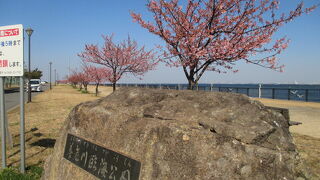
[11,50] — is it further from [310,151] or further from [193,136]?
[310,151]

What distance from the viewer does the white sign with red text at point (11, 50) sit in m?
4.27

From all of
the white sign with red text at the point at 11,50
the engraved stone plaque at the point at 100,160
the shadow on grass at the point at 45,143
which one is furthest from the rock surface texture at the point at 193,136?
the shadow on grass at the point at 45,143

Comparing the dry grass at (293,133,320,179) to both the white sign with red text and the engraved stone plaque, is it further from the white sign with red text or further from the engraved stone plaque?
the white sign with red text

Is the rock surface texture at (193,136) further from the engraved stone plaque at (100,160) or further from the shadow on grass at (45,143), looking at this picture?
the shadow on grass at (45,143)

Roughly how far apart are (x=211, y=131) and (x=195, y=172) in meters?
0.42

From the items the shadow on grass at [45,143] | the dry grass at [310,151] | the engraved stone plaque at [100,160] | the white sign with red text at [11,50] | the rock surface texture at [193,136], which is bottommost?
the shadow on grass at [45,143]

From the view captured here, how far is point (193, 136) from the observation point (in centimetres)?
240

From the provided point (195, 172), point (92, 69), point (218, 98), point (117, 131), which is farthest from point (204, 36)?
point (92, 69)

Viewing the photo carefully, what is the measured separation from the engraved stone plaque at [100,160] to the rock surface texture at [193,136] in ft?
0.23

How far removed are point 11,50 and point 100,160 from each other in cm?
276

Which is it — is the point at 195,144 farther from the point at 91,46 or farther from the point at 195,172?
the point at 91,46

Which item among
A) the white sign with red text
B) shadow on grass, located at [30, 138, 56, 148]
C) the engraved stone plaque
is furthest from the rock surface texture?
shadow on grass, located at [30, 138, 56, 148]

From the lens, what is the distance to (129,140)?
110 inches

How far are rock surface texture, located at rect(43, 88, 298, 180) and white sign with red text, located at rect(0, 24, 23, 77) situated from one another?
1737 mm
